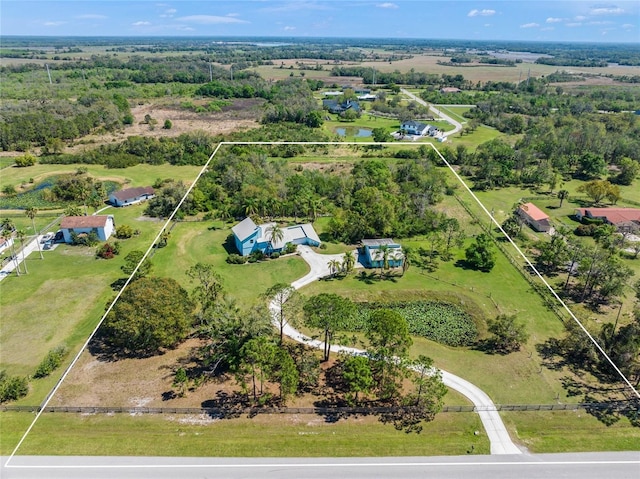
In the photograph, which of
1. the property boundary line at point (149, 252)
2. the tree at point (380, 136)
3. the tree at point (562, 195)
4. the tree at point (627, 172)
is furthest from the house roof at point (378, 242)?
the tree at point (627, 172)

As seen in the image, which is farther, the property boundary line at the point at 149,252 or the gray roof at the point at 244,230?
the gray roof at the point at 244,230

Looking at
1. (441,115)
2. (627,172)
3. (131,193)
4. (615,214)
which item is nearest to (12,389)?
(131,193)

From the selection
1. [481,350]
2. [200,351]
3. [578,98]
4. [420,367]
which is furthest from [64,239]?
[578,98]

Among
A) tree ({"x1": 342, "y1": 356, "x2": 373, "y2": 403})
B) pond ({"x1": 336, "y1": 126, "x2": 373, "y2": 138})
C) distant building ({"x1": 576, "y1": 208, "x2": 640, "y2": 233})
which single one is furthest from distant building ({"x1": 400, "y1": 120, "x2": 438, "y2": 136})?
tree ({"x1": 342, "y1": 356, "x2": 373, "y2": 403})

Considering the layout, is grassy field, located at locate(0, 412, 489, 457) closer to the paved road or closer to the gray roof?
the gray roof

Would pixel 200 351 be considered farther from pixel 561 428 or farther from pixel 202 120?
pixel 202 120

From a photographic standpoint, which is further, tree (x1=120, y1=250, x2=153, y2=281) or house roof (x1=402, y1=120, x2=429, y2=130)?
house roof (x1=402, y1=120, x2=429, y2=130)

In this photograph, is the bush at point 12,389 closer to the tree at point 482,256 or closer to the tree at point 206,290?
the tree at point 206,290
